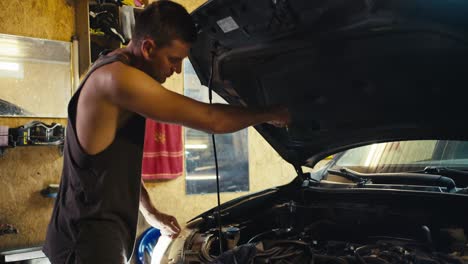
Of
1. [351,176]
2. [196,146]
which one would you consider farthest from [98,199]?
[196,146]

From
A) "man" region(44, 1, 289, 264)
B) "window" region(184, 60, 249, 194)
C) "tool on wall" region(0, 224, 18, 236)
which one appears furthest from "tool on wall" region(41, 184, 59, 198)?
"man" region(44, 1, 289, 264)

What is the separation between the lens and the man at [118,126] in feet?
3.93

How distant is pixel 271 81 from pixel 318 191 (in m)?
0.63

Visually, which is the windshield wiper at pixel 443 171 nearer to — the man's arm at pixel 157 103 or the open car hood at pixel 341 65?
the open car hood at pixel 341 65

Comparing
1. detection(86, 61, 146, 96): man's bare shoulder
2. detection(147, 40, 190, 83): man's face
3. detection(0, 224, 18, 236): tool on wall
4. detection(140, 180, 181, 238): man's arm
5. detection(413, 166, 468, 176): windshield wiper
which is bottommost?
detection(0, 224, 18, 236): tool on wall

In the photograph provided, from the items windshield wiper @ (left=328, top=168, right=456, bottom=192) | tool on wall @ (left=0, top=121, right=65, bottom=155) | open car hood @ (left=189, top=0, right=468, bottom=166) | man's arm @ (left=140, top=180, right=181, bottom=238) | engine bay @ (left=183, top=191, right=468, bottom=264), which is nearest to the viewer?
open car hood @ (left=189, top=0, right=468, bottom=166)

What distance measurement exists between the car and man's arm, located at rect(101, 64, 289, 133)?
298mm

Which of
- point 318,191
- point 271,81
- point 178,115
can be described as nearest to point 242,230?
point 318,191

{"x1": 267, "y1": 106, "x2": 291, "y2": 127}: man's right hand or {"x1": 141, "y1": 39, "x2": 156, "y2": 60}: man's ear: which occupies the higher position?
{"x1": 141, "y1": 39, "x2": 156, "y2": 60}: man's ear

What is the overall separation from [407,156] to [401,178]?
0.62ft

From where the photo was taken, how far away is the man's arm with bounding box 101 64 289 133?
1173mm

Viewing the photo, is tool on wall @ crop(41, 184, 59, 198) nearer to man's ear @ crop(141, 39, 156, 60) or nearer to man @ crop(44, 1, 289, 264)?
man @ crop(44, 1, 289, 264)

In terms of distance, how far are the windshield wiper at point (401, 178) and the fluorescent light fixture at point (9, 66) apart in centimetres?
248

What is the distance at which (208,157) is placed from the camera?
427 centimetres
